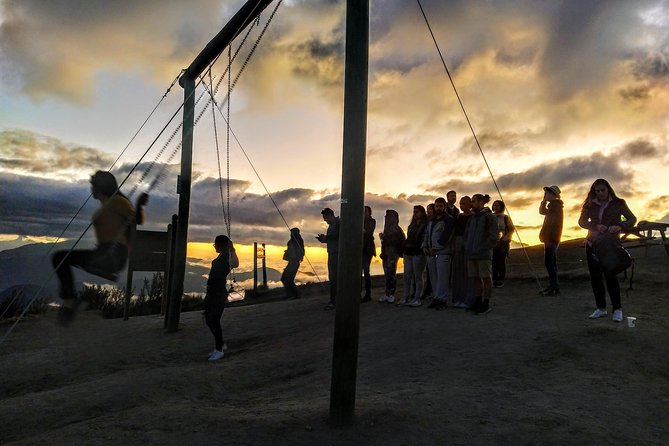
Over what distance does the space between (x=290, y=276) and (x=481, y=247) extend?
745 centimetres

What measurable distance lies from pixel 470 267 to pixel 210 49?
6481 mm

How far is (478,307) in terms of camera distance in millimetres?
8195

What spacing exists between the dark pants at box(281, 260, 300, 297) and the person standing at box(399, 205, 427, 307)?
4.87m

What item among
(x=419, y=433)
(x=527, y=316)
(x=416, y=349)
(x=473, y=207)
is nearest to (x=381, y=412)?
(x=419, y=433)

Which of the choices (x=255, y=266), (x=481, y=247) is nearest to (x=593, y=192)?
(x=481, y=247)

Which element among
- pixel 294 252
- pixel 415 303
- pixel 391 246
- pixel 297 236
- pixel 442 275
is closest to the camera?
pixel 442 275

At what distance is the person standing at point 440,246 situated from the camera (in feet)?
28.9

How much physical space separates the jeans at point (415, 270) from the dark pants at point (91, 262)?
16.8ft

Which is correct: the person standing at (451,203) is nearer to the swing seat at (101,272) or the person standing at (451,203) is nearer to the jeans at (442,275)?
the jeans at (442,275)

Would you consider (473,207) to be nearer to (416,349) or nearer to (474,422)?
(416,349)

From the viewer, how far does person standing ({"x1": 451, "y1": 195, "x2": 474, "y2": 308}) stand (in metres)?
8.71

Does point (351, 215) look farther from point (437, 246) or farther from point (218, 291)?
point (437, 246)

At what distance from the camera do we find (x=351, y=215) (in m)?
4.19

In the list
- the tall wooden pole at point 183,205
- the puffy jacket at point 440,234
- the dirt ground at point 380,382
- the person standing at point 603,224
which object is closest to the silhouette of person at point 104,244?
the dirt ground at point 380,382
